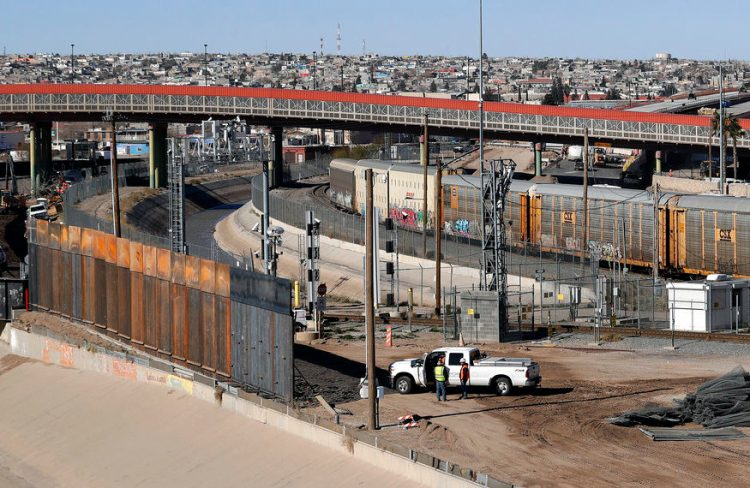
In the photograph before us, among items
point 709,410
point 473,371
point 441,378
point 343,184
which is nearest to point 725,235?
point 473,371

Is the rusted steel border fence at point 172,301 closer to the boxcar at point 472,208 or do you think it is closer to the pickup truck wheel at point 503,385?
the pickup truck wheel at point 503,385

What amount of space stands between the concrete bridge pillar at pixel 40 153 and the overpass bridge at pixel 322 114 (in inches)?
3.7

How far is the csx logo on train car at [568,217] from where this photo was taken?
201ft

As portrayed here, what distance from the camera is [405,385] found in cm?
3691

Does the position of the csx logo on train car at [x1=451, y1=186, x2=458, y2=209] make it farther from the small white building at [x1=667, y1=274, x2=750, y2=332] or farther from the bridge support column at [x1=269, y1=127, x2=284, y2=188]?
the bridge support column at [x1=269, y1=127, x2=284, y2=188]

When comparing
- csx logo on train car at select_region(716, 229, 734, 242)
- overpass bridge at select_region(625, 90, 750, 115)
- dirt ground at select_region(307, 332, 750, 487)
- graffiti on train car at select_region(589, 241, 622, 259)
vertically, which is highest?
overpass bridge at select_region(625, 90, 750, 115)

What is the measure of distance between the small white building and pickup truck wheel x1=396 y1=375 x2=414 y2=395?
12.2m

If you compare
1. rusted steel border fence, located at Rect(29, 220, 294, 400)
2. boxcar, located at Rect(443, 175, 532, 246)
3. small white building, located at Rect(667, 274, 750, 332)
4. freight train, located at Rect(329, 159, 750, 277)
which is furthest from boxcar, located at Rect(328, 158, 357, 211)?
small white building, located at Rect(667, 274, 750, 332)

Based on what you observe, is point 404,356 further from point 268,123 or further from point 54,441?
point 268,123

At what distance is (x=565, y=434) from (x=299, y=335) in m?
17.3

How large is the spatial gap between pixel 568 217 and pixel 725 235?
10718 millimetres

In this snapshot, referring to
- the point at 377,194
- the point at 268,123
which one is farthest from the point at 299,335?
the point at 268,123

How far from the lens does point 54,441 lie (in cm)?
4009

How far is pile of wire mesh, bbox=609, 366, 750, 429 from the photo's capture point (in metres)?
31.4
